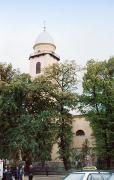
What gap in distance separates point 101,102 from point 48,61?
23.7m

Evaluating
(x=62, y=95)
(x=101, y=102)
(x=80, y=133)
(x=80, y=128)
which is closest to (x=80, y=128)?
(x=80, y=128)

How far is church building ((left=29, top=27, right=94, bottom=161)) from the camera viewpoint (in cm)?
6419

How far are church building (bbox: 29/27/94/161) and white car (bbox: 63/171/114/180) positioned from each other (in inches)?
1863

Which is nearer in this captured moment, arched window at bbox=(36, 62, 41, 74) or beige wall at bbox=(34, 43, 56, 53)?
arched window at bbox=(36, 62, 41, 74)

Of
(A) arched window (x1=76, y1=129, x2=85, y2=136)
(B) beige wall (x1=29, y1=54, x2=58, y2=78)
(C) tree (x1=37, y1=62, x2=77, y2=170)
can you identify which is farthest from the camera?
(B) beige wall (x1=29, y1=54, x2=58, y2=78)

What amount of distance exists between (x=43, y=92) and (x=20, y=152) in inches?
288

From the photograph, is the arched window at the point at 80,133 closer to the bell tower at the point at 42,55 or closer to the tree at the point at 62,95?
the bell tower at the point at 42,55

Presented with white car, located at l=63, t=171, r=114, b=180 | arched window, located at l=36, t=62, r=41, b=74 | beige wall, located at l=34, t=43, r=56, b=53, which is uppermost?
beige wall, located at l=34, t=43, r=56, b=53

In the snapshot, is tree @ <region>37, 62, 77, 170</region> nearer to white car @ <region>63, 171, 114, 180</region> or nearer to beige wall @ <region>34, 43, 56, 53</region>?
beige wall @ <region>34, 43, 56, 53</region>

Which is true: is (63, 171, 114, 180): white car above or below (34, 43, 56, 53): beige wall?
below

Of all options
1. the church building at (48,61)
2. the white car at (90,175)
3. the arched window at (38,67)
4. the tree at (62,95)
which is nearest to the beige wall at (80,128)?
the church building at (48,61)

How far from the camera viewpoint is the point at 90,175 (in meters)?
15.6

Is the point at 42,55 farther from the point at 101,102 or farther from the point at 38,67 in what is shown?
the point at 101,102

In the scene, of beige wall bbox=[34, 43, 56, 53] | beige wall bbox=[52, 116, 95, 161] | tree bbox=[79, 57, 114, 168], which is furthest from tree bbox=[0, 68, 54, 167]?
beige wall bbox=[34, 43, 56, 53]
